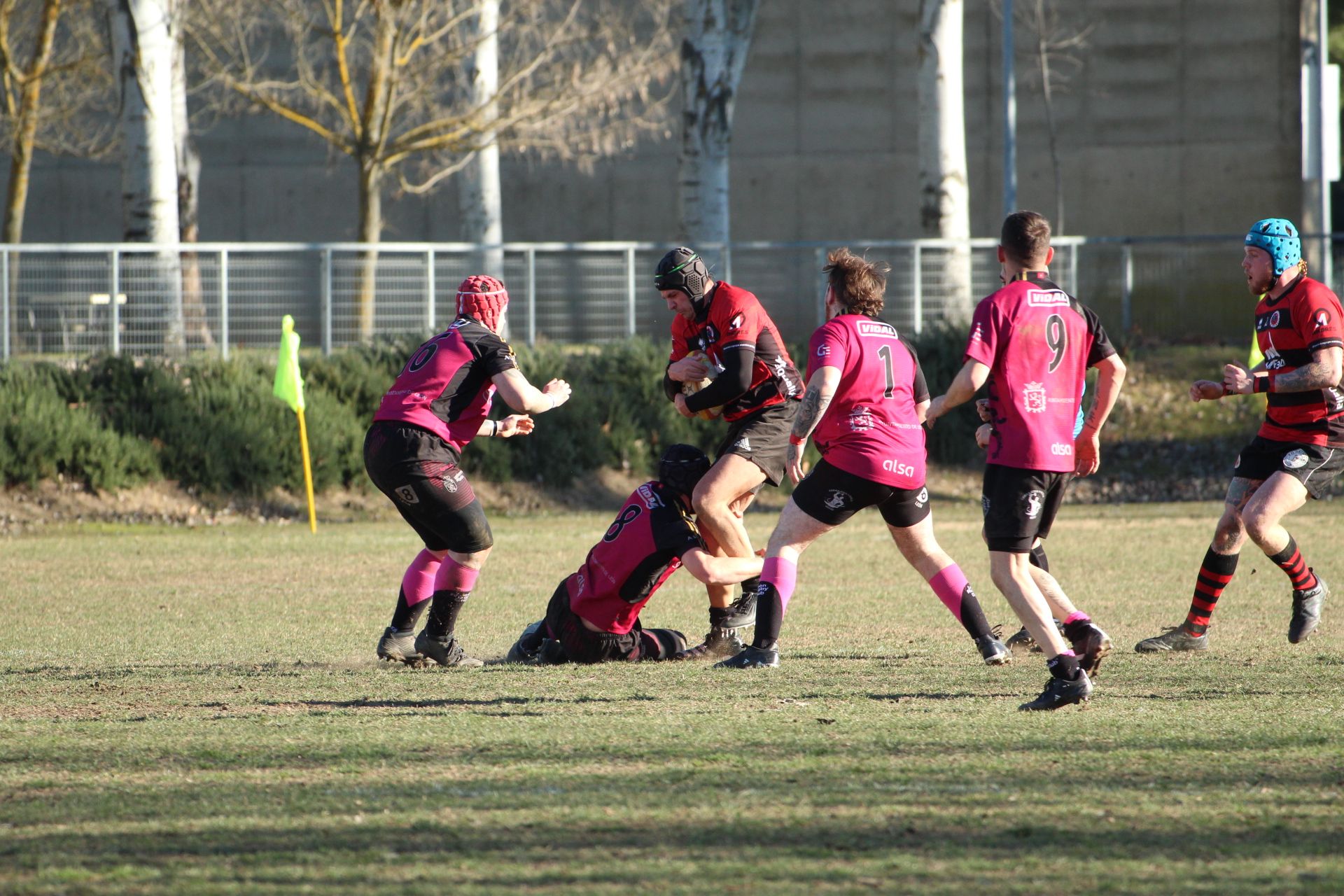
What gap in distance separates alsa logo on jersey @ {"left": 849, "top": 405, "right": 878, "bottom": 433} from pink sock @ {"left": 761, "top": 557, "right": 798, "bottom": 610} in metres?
0.68

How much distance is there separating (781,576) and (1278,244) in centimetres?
291

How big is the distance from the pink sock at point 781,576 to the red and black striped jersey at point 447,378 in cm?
154

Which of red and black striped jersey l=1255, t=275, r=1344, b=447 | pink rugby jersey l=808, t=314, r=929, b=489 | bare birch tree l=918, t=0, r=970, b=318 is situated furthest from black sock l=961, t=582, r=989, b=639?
bare birch tree l=918, t=0, r=970, b=318

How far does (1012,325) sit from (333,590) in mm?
6041

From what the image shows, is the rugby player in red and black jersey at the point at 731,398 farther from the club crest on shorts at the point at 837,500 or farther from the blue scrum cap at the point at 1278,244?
the blue scrum cap at the point at 1278,244

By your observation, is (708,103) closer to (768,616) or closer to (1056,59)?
(1056,59)

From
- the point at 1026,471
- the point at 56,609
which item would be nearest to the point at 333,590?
the point at 56,609

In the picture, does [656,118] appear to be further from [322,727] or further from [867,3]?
[322,727]

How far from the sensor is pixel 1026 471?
20.6 feet

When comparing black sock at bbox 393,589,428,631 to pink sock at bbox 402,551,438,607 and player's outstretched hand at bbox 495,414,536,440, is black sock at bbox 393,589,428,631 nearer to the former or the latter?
pink sock at bbox 402,551,438,607

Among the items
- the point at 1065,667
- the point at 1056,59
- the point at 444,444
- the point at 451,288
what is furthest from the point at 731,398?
the point at 1056,59

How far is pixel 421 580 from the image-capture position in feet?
25.8

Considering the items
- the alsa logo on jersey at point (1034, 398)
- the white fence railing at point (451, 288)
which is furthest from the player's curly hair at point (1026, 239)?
the white fence railing at point (451, 288)

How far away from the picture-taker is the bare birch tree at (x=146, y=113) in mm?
18688
